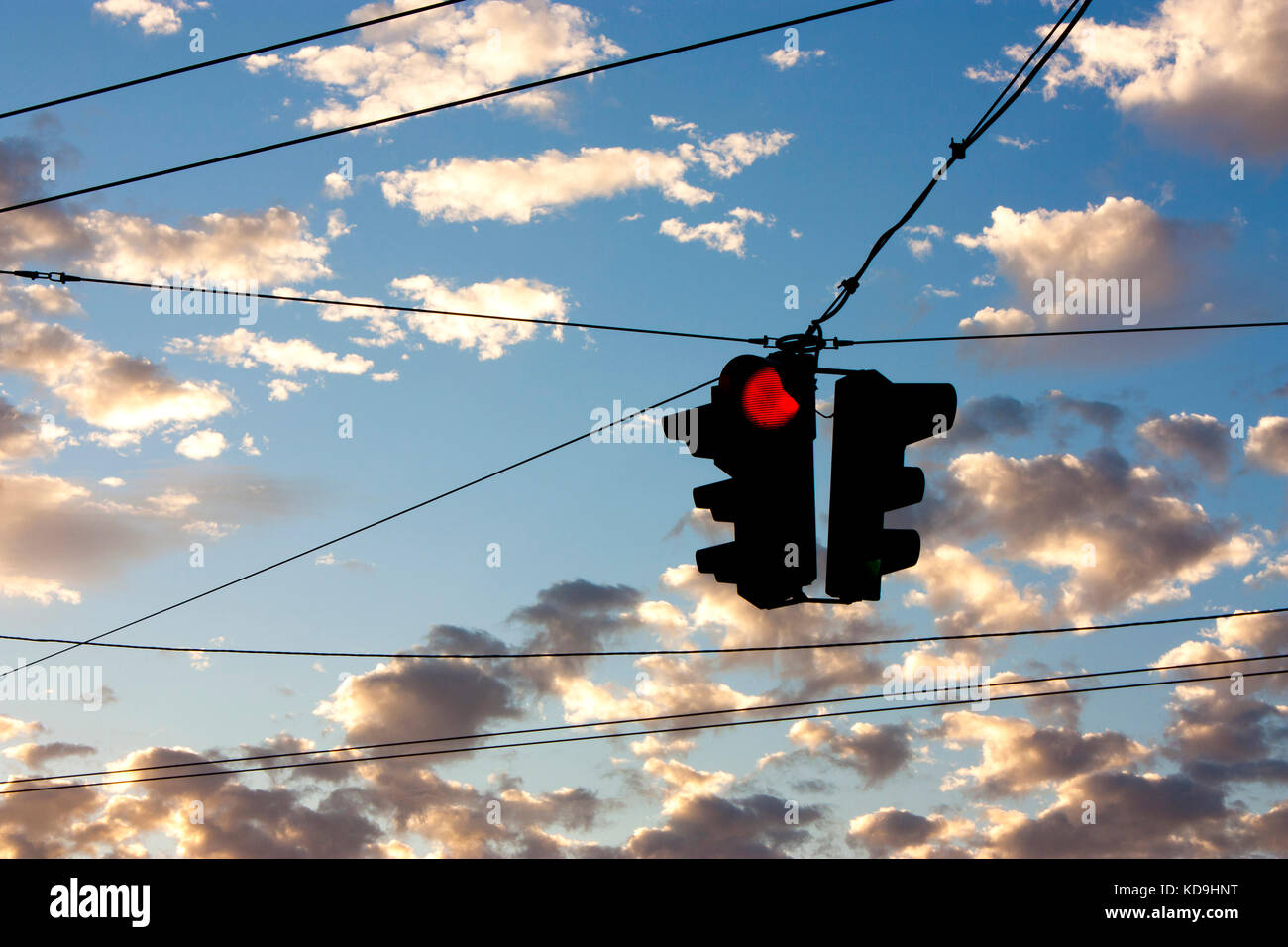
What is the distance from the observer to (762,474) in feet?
21.2

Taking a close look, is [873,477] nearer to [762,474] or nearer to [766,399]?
[762,474]

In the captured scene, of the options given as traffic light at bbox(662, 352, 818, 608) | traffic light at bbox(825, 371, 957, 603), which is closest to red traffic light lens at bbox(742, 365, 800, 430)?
traffic light at bbox(662, 352, 818, 608)

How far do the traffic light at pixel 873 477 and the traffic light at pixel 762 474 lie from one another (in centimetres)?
26

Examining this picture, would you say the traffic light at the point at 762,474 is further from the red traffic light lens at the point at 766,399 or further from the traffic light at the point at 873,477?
the traffic light at the point at 873,477

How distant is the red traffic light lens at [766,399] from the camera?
6430 millimetres

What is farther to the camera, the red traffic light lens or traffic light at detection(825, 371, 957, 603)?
traffic light at detection(825, 371, 957, 603)

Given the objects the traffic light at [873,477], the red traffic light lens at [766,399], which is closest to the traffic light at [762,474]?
the red traffic light lens at [766,399]

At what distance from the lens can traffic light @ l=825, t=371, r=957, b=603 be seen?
6734mm

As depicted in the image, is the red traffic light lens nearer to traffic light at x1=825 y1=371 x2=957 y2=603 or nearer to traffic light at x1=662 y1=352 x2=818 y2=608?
traffic light at x1=662 y1=352 x2=818 y2=608

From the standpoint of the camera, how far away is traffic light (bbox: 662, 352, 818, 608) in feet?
21.2

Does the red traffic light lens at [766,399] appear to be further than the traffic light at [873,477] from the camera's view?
No
